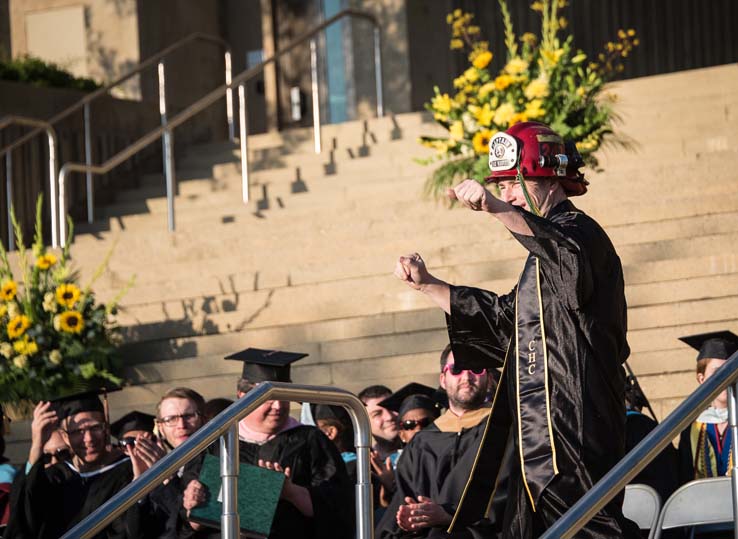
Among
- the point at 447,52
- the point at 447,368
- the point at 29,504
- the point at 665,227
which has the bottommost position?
the point at 29,504

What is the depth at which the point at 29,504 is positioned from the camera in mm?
7281

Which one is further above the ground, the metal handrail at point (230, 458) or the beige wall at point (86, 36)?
the beige wall at point (86, 36)

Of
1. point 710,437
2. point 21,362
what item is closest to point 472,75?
point 21,362

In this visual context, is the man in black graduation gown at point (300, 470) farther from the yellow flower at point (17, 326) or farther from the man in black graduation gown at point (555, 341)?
the yellow flower at point (17, 326)

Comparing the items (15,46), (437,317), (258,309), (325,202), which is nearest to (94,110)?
(15,46)

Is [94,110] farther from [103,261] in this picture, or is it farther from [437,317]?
[437,317]

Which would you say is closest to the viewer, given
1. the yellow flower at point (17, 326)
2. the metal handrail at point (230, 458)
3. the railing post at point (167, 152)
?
the metal handrail at point (230, 458)

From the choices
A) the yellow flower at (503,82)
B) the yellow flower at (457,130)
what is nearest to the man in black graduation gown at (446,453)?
the yellow flower at (457,130)

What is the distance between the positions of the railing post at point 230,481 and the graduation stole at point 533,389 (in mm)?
943

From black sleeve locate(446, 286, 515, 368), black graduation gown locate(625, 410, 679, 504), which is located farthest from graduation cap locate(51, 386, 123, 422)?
black sleeve locate(446, 286, 515, 368)

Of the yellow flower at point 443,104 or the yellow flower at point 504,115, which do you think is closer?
the yellow flower at point 504,115

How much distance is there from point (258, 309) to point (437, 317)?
1.64 meters

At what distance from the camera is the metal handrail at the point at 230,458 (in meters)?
4.31

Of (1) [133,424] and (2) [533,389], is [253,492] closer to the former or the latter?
(2) [533,389]
